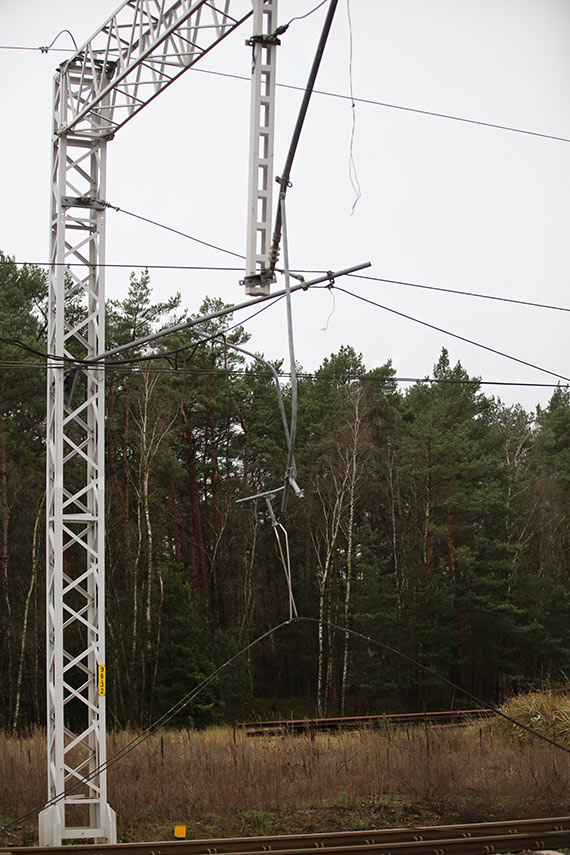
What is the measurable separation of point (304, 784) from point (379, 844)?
3364mm

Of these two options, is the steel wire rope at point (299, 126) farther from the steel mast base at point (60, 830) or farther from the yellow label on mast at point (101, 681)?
the steel mast base at point (60, 830)

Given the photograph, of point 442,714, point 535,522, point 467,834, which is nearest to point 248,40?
point 467,834

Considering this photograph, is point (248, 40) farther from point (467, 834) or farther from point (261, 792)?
point (261, 792)

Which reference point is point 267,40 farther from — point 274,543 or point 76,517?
point 274,543

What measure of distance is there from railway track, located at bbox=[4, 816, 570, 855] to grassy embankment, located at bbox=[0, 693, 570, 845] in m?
1.33

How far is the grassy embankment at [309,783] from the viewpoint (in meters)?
12.8

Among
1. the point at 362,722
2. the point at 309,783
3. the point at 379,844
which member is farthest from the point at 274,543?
the point at 379,844

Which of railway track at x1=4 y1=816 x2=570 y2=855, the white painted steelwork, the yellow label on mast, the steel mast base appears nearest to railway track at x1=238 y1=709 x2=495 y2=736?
railway track at x1=4 y1=816 x2=570 y2=855

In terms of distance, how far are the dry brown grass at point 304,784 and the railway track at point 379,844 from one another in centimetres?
138

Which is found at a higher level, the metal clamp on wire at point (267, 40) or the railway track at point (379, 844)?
the metal clamp on wire at point (267, 40)

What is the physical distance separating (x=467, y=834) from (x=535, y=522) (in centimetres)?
3150

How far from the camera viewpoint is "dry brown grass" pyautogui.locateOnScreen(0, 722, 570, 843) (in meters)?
12.8

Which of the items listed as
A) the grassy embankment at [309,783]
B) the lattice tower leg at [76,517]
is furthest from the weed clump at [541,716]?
the lattice tower leg at [76,517]

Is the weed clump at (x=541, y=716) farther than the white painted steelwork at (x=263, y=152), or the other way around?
the weed clump at (x=541, y=716)
